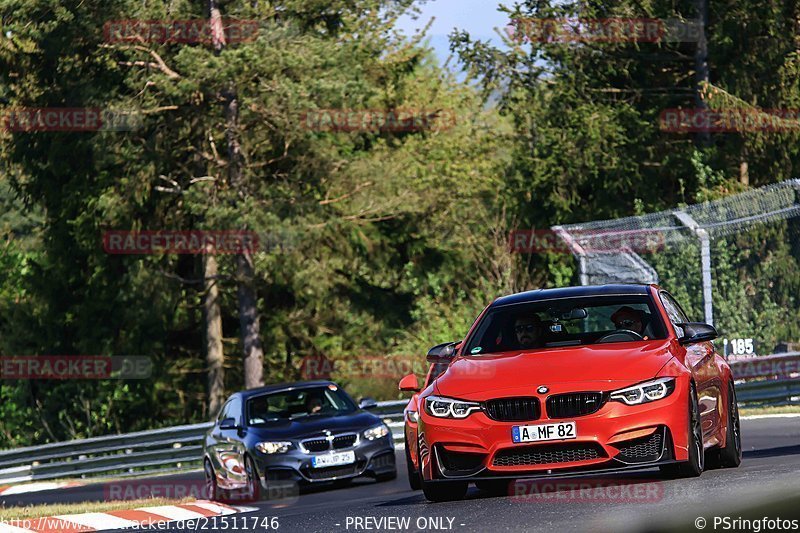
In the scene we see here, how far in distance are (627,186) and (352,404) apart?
24897 millimetres

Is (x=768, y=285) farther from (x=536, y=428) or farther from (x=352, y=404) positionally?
(x=536, y=428)

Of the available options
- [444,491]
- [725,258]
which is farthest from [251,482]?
[725,258]

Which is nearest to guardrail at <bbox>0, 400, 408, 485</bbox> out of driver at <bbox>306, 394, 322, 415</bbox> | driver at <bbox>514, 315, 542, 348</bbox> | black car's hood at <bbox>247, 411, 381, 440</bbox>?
driver at <bbox>306, 394, 322, 415</bbox>

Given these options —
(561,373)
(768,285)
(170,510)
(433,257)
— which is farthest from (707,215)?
(433,257)

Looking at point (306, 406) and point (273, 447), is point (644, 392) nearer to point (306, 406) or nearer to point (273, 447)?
point (273, 447)

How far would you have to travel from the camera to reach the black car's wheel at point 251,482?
57.4 feet

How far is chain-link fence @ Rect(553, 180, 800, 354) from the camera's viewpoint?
19.9m

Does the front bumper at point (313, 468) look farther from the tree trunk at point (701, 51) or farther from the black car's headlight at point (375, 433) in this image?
the tree trunk at point (701, 51)

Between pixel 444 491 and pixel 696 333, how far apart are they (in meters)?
2.10

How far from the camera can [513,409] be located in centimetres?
1001

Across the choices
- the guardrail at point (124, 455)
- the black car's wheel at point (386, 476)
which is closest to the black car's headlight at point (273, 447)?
the black car's wheel at point (386, 476)

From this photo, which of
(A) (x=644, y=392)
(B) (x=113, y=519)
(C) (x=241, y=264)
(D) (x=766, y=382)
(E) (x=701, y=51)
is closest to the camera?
(A) (x=644, y=392)

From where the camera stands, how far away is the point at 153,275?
42656 mm

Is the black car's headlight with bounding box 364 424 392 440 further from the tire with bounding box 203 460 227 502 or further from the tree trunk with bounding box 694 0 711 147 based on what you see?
the tree trunk with bounding box 694 0 711 147
